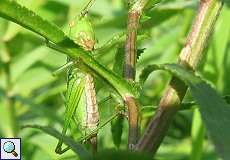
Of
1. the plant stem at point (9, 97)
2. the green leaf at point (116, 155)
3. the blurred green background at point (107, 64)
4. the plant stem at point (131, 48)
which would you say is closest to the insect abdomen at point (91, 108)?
the plant stem at point (131, 48)

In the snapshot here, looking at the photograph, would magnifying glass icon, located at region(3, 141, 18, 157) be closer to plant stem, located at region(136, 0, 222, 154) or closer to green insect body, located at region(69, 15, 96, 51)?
green insect body, located at region(69, 15, 96, 51)

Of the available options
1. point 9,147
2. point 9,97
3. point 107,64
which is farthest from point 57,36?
point 9,97

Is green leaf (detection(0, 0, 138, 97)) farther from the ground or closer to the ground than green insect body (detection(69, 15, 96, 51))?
closer to the ground

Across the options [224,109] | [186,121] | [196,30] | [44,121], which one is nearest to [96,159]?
[224,109]

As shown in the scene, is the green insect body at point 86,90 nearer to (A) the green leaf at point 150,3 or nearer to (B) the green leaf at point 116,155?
(A) the green leaf at point 150,3

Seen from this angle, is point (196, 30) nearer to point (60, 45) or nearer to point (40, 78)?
point (60, 45)

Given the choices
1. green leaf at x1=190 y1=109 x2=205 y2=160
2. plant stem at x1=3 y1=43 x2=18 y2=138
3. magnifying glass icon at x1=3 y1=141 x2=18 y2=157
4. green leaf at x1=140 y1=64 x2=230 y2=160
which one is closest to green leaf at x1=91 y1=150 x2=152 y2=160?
green leaf at x1=140 y1=64 x2=230 y2=160
